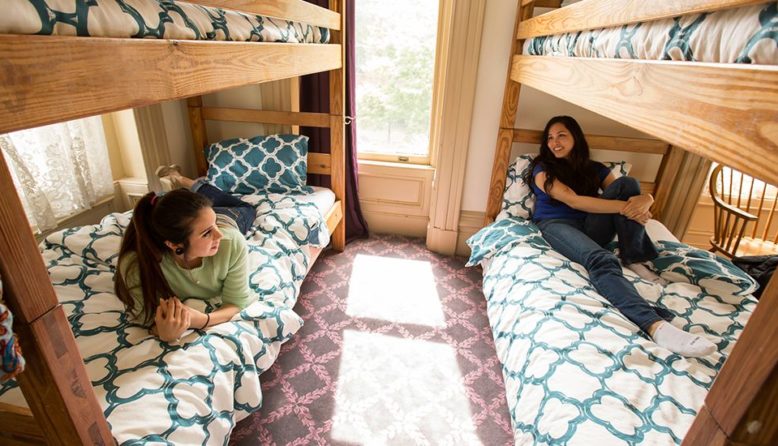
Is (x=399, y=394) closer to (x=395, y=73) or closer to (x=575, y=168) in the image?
(x=575, y=168)

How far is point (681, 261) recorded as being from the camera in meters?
1.64

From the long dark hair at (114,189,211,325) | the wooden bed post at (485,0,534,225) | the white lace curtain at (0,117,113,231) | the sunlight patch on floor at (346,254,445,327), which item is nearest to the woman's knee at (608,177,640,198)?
the wooden bed post at (485,0,534,225)

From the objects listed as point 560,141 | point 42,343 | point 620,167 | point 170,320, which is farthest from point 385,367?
point 620,167

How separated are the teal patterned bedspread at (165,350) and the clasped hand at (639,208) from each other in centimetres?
148

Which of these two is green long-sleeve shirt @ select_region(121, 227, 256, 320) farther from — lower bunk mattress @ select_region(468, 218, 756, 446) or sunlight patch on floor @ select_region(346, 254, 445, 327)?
lower bunk mattress @ select_region(468, 218, 756, 446)

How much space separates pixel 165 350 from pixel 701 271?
1.93 m

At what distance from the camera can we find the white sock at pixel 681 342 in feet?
3.78

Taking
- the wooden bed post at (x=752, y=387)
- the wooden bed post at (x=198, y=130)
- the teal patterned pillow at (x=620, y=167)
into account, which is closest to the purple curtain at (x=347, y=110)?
the wooden bed post at (x=198, y=130)

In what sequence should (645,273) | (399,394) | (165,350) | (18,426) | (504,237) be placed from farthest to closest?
(504,237) < (645,273) < (399,394) < (165,350) < (18,426)

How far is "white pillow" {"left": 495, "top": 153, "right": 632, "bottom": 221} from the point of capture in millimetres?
2137

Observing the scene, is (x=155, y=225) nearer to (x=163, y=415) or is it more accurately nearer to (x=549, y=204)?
(x=163, y=415)

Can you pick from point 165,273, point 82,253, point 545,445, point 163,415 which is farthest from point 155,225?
point 545,445

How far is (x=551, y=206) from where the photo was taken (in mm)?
2010

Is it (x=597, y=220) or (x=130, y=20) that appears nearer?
(x=130, y=20)
